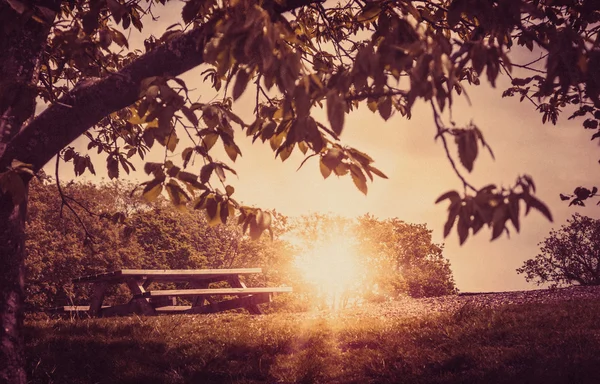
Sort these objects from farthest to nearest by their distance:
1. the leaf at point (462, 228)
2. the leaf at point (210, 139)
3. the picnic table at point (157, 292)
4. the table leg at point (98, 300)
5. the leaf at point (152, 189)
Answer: the table leg at point (98, 300) < the picnic table at point (157, 292) < the leaf at point (210, 139) < the leaf at point (152, 189) < the leaf at point (462, 228)

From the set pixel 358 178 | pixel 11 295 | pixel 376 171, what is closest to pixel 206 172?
pixel 358 178

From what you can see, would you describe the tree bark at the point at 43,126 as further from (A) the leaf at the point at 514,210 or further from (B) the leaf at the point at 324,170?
(A) the leaf at the point at 514,210

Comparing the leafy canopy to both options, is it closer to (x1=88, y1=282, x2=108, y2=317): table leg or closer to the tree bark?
the tree bark

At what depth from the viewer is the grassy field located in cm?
534

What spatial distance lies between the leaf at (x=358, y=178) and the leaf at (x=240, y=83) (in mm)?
794

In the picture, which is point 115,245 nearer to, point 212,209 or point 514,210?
point 212,209

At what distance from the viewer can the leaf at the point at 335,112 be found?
1.97 m

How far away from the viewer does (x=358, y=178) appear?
8.49 feet

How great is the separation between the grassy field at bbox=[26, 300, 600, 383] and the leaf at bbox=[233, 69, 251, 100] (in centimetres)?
432

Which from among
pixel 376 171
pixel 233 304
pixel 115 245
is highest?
pixel 115 245

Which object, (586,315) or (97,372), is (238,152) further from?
(586,315)

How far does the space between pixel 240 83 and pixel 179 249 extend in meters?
31.3

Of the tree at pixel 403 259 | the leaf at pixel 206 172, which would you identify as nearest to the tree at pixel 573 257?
the tree at pixel 403 259

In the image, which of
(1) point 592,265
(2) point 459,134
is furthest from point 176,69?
(1) point 592,265
